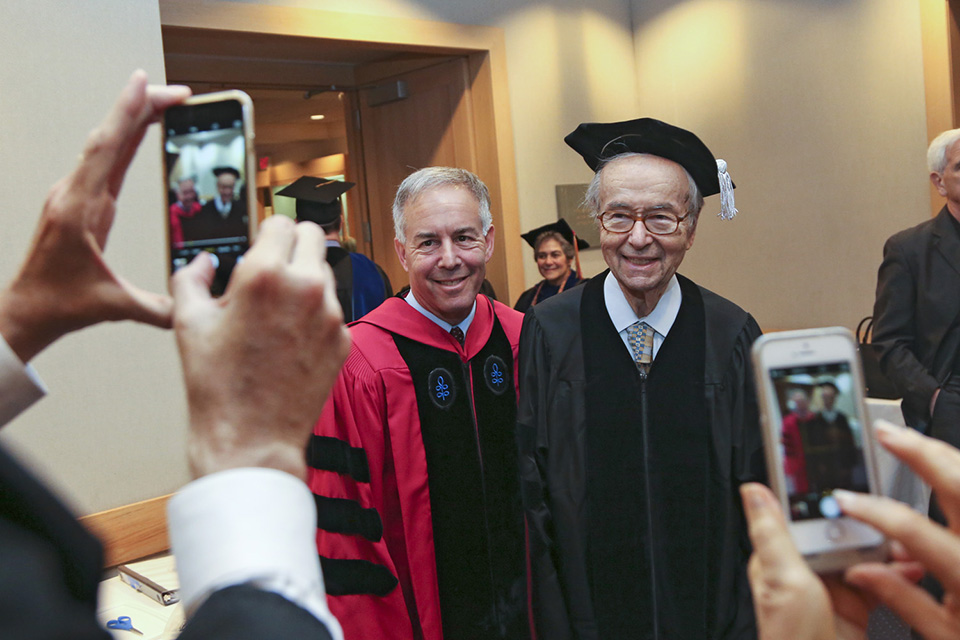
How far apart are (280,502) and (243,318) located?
A: 0.48 ft

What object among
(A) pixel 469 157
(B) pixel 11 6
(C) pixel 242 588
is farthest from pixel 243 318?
(A) pixel 469 157

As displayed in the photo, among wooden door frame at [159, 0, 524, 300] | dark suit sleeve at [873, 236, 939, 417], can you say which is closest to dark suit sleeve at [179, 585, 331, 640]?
dark suit sleeve at [873, 236, 939, 417]

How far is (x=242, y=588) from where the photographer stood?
597 mm

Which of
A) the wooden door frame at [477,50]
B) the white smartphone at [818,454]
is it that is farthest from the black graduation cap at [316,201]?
the white smartphone at [818,454]

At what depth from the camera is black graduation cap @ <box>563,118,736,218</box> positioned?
212cm

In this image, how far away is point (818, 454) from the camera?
31.8 inches

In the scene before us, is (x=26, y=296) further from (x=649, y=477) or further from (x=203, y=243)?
(x=649, y=477)

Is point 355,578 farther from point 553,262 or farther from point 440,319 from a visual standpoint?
point 553,262

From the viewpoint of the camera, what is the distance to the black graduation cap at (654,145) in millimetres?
2115

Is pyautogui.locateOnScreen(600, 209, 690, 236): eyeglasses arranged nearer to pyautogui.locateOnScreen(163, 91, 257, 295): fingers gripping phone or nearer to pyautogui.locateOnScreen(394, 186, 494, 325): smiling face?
pyautogui.locateOnScreen(394, 186, 494, 325): smiling face

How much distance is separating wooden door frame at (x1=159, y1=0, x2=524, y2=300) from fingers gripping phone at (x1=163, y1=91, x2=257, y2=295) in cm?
401

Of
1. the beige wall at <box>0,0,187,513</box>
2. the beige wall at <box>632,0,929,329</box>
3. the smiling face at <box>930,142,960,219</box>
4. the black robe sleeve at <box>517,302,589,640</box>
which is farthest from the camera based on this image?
the beige wall at <box>632,0,929,329</box>

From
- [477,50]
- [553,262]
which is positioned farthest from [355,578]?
[477,50]

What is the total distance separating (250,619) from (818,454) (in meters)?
0.55
